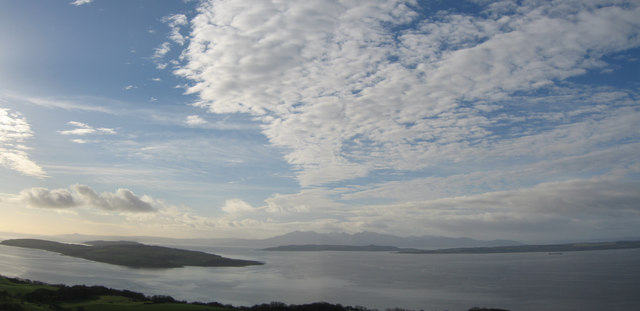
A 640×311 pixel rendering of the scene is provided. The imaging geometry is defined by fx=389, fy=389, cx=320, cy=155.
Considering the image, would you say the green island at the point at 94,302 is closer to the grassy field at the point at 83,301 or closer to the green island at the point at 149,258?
the grassy field at the point at 83,301

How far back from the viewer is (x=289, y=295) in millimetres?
78625

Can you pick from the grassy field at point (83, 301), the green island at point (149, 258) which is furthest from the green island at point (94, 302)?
the green island at point (149, 258)

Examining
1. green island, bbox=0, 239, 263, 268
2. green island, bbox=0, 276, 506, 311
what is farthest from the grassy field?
green island, bbox=0, 239, 263, 268

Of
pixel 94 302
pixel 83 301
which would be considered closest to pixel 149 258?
pixel 83 301

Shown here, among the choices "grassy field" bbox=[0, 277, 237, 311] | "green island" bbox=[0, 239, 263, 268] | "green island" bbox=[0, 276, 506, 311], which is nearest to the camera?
"grassy field" bbox=[0, 277, 237, 311]

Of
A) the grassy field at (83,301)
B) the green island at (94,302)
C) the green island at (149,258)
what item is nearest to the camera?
the grassy field at (83,301)

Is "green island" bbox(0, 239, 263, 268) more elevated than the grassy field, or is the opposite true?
the grassy field

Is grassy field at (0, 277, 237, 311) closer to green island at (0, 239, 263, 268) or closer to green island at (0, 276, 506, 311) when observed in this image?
green island at (0, 276, 506, 311)

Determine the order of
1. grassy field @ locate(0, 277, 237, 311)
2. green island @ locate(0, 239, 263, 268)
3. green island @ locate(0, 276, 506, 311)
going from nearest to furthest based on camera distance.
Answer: grassy field @ locate(0, 277, 237, 311) → green island @ locate(0, 276, 506, 311) → green island @ locate(0, 239, 263, 268)

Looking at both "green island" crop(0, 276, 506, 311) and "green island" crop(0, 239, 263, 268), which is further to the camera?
"green island" crop(0, 239, 263, 268)

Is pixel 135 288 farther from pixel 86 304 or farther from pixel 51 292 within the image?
pixel 86 304

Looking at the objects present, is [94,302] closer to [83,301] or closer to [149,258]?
Answer: [83,301]

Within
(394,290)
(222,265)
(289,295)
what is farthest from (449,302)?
(222,265)

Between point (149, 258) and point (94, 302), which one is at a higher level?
point (94, 302)
